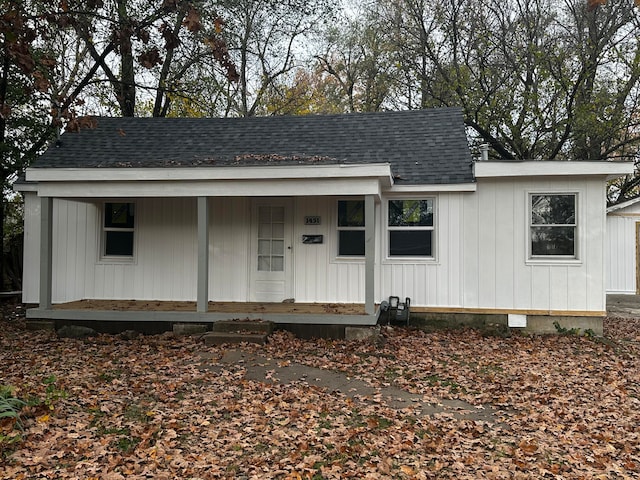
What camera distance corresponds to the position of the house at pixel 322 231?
829cm

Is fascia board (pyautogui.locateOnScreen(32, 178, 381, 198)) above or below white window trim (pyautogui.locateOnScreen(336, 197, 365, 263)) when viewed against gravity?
above

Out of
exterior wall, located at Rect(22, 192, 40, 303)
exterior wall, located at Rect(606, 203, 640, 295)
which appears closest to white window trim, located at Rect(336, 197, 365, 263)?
exterior wall, located at Rect(22, 192, 40, 303)

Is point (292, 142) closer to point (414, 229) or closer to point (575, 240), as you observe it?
point (414, 229)

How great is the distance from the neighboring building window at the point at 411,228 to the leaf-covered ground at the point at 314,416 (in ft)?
7.54

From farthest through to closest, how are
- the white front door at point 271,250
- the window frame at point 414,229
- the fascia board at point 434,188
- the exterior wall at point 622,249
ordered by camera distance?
the exterior wall at point 622,249 < the white front door at point 271,250 < the window frame at point 414,229 < the fascia board at point 434,188

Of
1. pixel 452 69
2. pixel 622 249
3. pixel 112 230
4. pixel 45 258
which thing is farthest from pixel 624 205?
pixel 45 258

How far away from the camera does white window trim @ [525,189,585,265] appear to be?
8.84 m

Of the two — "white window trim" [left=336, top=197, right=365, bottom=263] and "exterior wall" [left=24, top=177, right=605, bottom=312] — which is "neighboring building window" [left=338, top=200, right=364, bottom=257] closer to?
"white window trim" [left=336, top=197, right=365, bottom=263]

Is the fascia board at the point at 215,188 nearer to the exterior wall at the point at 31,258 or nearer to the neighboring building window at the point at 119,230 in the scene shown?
the neighboring building window at the point at 119,230

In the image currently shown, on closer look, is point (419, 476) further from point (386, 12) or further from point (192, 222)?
point (386, 12)

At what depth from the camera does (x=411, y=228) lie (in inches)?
372

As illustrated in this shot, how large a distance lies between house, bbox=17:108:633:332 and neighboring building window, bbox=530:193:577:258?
25mm

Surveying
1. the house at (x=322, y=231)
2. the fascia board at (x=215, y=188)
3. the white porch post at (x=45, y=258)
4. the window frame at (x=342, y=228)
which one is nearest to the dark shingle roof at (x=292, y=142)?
the house at (x=322, y=231)

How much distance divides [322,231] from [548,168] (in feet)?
14.4
